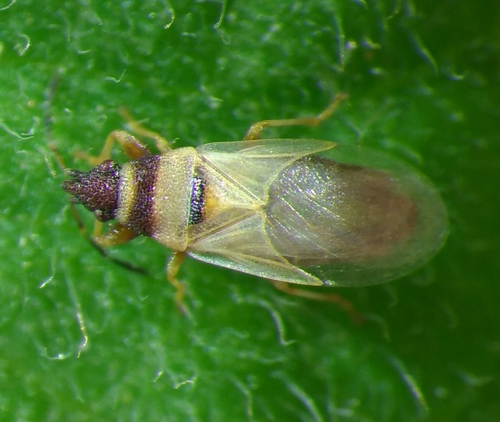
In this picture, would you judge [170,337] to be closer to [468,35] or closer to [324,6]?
[324,6]

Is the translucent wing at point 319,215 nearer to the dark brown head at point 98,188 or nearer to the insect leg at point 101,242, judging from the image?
the insect leg at point 101,242

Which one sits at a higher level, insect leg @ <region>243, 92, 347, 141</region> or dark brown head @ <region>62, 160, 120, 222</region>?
insect leg @ <region>243, 92, 347, 141</region>

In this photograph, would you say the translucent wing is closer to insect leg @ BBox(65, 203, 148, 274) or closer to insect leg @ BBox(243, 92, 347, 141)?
insect leg @ BBox(243, 92, 347, 141)

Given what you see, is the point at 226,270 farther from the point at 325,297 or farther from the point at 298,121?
the point at 298,121

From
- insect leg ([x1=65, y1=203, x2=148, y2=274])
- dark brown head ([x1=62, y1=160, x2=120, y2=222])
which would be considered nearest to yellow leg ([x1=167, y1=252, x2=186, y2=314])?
insect leg ([x1=65, y1=203, x2=148, y2=274])

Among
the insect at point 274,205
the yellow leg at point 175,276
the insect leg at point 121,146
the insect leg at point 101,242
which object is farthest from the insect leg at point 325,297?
the insect leg at point 121,146
